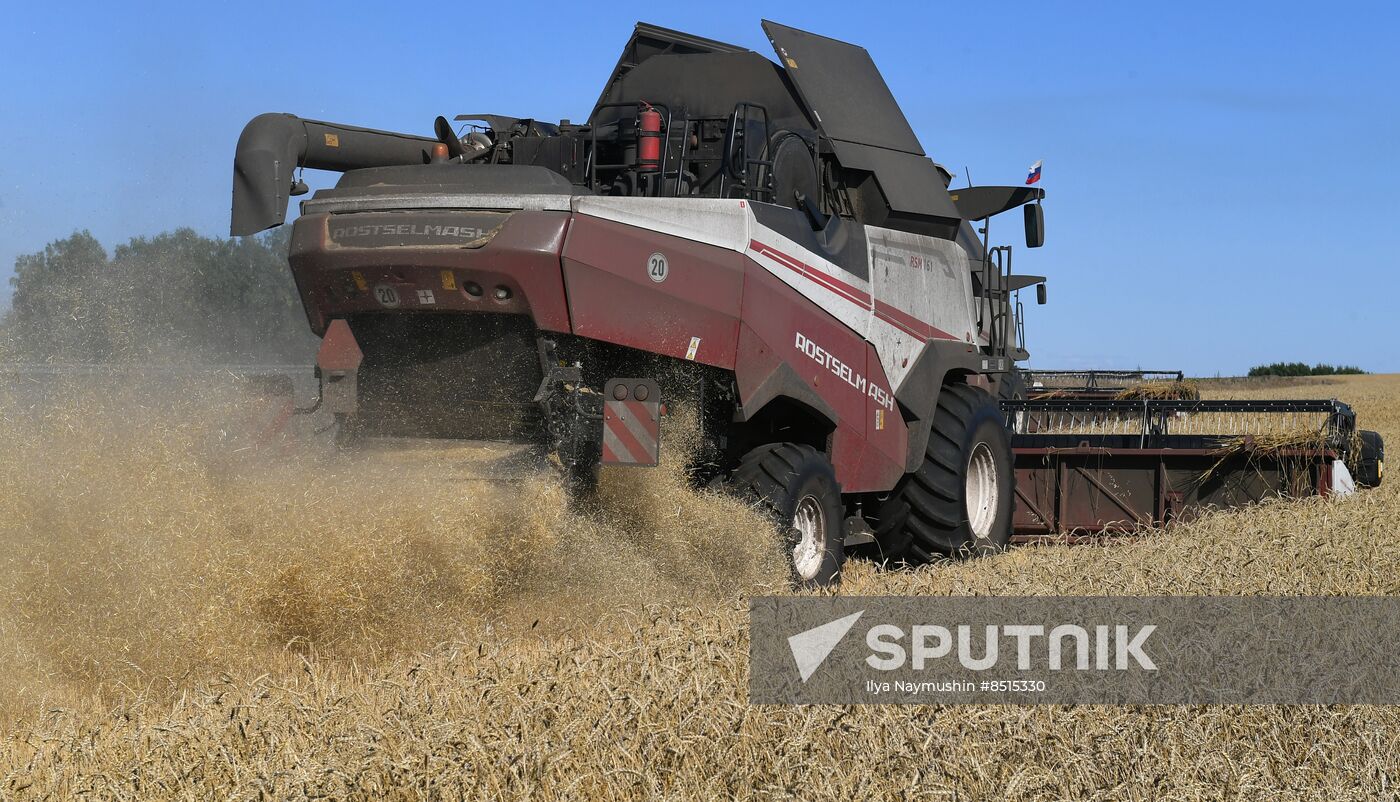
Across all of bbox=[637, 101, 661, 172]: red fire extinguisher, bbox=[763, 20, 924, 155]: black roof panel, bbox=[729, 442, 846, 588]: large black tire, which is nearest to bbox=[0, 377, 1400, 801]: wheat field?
bbox=[729, 442, 846, 588]: large black tire

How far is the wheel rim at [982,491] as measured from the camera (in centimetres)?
903

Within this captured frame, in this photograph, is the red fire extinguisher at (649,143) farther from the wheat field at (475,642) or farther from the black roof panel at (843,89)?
the wheat field at (475,642)

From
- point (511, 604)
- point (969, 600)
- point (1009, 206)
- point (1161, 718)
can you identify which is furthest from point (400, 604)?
point (1009, 206)

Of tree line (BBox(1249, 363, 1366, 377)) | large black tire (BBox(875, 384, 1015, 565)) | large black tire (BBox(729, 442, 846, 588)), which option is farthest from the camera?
tree line (BBox(1249, 363, 1366, 377))

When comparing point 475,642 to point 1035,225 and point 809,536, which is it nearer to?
point 809,536

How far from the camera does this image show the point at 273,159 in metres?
6.89

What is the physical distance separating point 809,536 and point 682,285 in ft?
5.42

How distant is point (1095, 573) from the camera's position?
6.14 metres

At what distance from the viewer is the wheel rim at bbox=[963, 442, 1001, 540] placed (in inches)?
356

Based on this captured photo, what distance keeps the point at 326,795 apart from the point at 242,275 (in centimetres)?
575

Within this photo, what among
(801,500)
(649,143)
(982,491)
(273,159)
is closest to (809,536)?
(801,500)

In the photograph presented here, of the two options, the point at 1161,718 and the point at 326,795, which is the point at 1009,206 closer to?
the point at 1161,718

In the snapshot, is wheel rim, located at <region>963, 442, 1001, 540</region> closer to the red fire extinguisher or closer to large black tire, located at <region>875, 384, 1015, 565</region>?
large black tire, located at <region>875, 384, 1015, 565</region>

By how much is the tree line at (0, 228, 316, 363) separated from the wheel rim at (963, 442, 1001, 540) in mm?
4121
